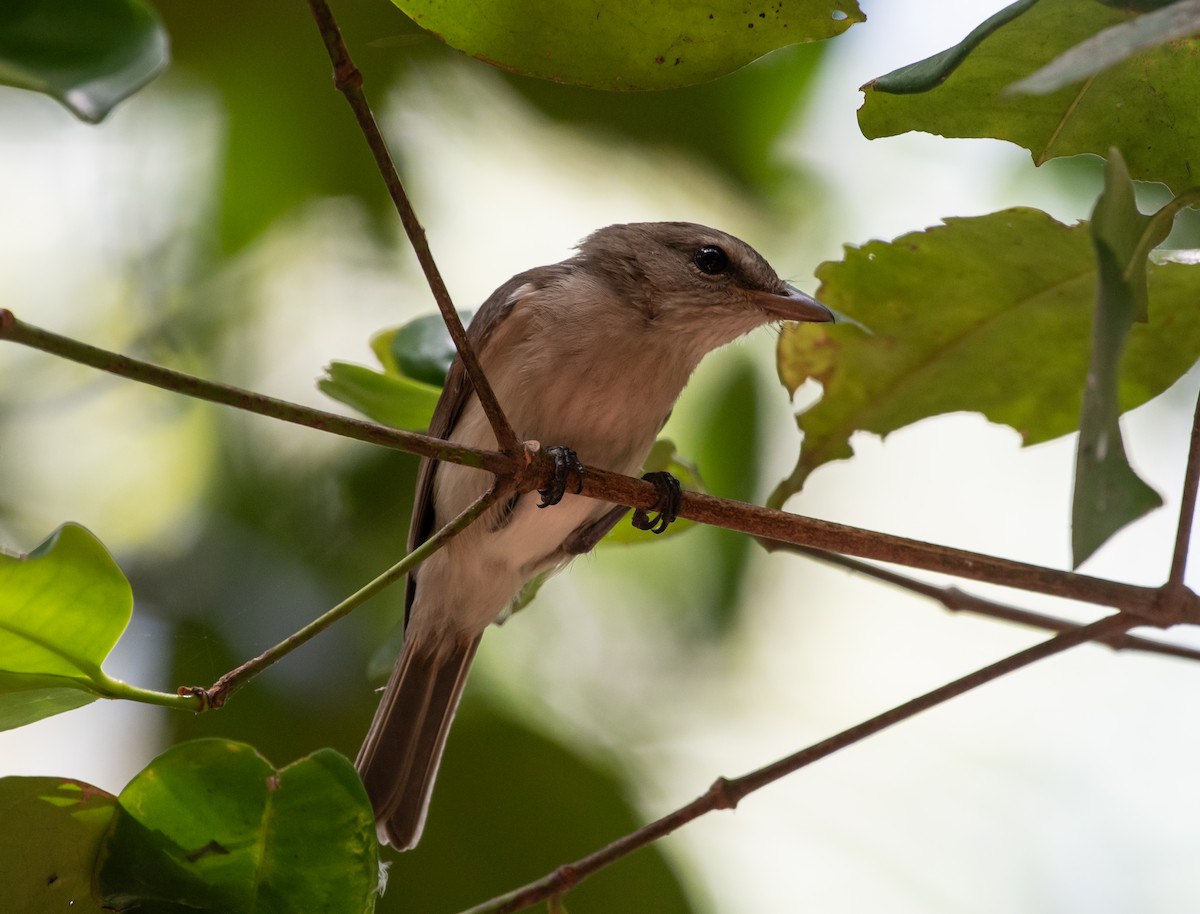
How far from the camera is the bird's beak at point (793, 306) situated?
2.12 metres

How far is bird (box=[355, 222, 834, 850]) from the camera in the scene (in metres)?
2.42

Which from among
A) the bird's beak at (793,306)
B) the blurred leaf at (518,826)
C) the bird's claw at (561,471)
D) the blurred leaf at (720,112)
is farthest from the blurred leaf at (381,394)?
the blurred leaf at (720,112)

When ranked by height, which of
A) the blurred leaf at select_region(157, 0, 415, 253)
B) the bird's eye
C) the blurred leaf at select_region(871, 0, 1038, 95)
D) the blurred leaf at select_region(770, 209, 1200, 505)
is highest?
the blurred leaf at select_region(157, 0, 415, 253)

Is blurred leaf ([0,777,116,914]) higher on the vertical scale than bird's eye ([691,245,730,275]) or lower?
lower

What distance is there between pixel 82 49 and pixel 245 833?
0.87m

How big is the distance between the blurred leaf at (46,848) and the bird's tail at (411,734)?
41.0 inches

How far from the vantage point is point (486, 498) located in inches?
53.0

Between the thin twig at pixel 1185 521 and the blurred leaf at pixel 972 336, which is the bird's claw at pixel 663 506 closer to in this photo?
the blurred leaf at pixel 972 336

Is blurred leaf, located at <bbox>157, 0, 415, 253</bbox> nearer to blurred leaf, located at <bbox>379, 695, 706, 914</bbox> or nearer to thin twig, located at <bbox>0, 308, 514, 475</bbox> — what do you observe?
blurred leaf, located at <bbox>379, 695, 706, 914</bbox>

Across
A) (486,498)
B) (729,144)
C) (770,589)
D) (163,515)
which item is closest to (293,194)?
(163,515)

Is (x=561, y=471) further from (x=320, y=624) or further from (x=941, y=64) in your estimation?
(x=941, y=64)

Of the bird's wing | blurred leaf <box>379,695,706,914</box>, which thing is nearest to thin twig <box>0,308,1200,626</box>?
the bird's wing

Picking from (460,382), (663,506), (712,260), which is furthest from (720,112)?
(663,506)

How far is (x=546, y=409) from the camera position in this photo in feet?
7.84
